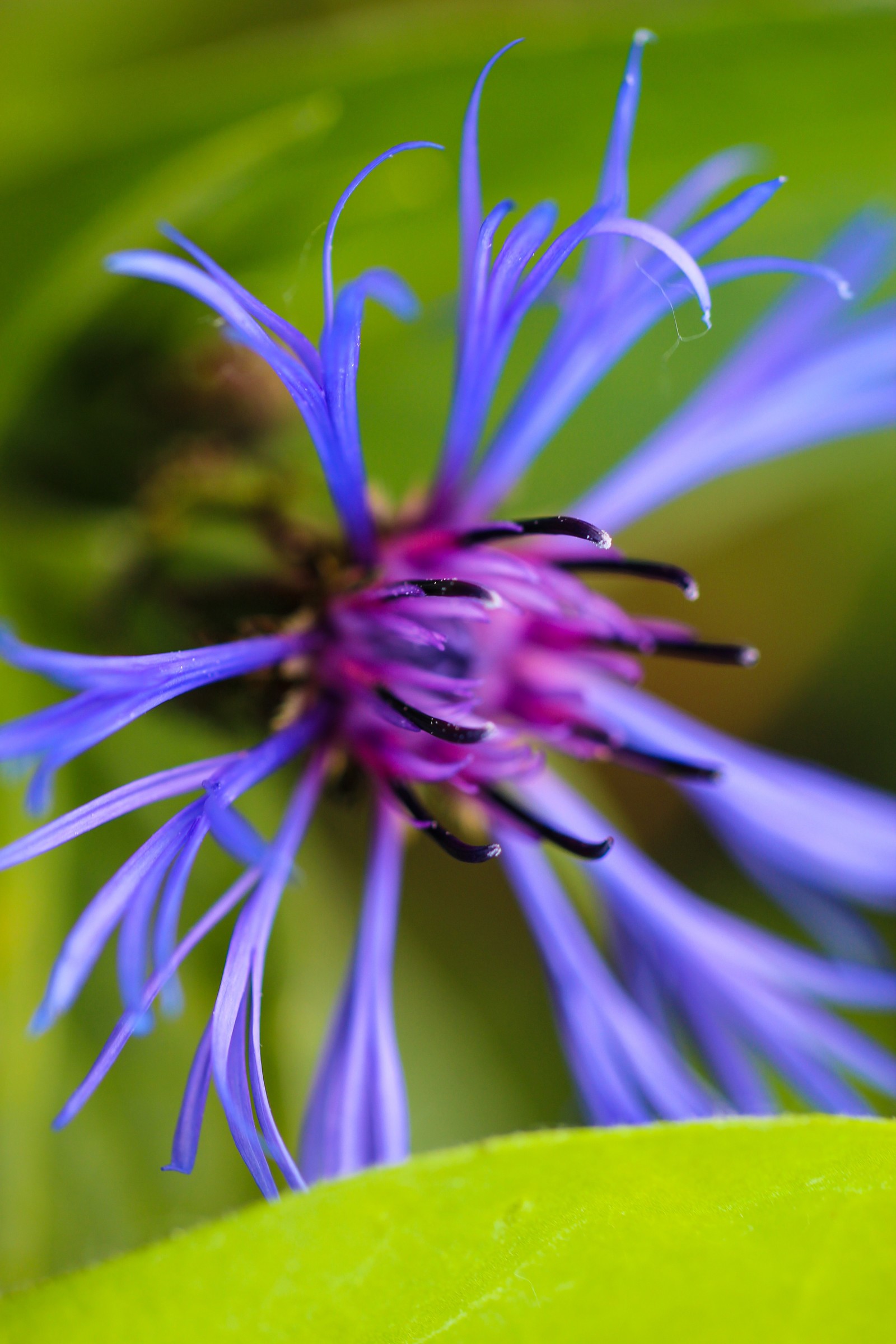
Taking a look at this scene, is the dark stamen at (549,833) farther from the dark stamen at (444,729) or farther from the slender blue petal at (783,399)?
the slender blue petal at (783,399)

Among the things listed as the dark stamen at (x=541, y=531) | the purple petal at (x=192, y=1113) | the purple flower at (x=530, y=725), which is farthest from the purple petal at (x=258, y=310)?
the purple petal at (x=192, y=1113)

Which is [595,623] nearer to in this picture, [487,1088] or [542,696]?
[542,696]

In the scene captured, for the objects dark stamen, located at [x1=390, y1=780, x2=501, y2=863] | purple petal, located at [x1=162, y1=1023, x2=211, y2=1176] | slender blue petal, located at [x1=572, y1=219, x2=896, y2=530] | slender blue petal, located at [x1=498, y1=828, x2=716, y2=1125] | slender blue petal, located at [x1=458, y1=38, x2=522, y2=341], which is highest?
Result: slender blue petal, located at [x1=458, y1=38, x2=522, y2=341]

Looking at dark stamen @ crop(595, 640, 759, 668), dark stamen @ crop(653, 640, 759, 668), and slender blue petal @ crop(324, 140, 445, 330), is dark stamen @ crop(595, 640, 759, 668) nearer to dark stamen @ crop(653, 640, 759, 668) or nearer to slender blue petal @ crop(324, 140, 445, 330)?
dark stamen @ crop(653, 640, 759, 668)

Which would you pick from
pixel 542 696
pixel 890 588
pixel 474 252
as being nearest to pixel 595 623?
pixel 542 696

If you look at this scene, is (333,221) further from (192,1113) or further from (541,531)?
(192,1113)

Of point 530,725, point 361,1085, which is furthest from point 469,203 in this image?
point 361,1085

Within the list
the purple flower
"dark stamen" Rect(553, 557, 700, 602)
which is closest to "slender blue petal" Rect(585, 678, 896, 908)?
the purple flower
